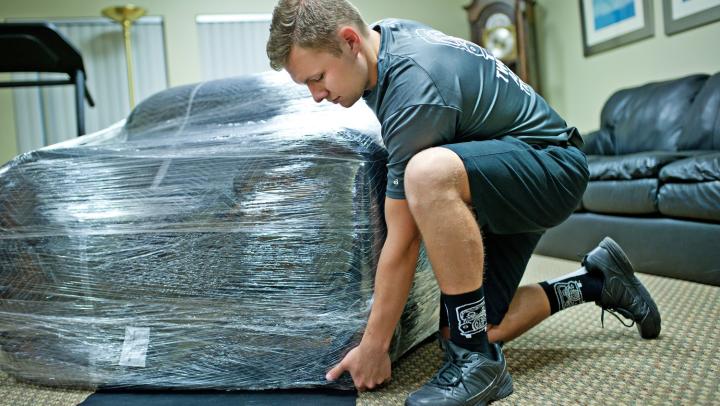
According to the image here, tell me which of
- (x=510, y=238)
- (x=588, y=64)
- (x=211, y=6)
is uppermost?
(x=211, y=6)

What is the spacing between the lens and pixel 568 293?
1188mm

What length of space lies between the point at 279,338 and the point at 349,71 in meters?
0.48

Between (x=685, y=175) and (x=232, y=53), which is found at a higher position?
(x=232, y=53)

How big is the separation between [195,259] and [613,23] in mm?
2986

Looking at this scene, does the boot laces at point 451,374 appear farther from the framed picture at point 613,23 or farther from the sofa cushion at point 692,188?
the framed picture at point 613,23

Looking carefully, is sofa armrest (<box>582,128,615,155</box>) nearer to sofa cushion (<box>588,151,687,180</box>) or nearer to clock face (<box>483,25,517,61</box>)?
sofa cushion (<box>588,151,687,180</box>)

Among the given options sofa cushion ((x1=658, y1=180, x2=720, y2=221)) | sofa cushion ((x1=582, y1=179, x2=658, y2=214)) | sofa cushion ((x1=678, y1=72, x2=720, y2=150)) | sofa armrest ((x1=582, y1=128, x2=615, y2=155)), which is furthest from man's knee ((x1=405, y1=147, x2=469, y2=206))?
sofa armrest ((x1=582, y1=128, x2=615, y2=155))

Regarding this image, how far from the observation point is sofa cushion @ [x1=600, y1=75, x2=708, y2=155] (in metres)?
2.39

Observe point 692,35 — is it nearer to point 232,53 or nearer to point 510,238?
point 510,238

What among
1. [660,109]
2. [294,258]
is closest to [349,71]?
[294,258]

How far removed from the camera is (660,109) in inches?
97.8

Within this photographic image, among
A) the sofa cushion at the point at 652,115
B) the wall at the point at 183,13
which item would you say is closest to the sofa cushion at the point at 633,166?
the sofa cushion at the point at 652,115

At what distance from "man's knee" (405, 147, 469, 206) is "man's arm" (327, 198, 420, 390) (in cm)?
4

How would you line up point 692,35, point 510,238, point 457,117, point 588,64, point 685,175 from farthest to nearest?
point 588,64, point 692,35, point 685,175, point 510,238, point 457,117
